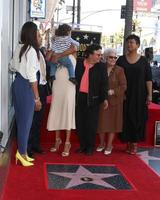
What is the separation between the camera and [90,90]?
6590 mm

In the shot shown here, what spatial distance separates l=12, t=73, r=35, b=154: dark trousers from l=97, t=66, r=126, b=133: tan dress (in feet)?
5.29

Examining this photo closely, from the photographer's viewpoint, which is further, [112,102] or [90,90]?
[112,102]

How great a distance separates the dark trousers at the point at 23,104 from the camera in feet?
17.7

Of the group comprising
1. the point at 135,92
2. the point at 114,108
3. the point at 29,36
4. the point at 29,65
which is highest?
the point at 29,36

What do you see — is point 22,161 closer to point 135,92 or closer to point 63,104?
point 63,104

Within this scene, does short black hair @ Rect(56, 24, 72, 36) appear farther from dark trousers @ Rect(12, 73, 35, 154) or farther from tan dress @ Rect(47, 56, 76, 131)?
dark trousers @ Rect(12, 73, 35, 154)

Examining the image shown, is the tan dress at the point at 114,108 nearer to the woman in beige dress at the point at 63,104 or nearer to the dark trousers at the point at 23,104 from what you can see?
the woman in beige dress at the point at 63,104

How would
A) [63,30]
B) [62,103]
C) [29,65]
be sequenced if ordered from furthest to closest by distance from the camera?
[62,103]
[63,30]
[29,65]

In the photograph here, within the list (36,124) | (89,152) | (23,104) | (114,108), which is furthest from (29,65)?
(89,152)

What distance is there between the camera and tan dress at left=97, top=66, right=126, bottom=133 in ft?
21.7

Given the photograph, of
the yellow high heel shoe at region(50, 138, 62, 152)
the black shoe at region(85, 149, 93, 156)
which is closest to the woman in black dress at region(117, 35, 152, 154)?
the black shoe at region(85, 149, 93, 156)

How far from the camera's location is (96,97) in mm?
6629

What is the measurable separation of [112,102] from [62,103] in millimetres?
761

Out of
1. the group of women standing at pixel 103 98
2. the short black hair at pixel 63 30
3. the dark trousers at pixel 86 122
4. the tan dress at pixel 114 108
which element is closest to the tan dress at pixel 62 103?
the group of women standing at pixel 103 98
